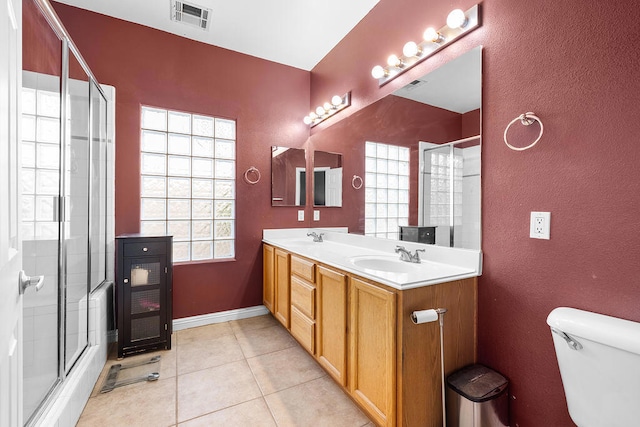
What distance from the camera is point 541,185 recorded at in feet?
4.18

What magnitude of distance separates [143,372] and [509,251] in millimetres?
2435

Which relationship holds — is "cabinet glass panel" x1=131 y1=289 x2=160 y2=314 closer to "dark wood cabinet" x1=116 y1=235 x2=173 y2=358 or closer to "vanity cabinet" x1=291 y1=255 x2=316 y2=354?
"dark wood cabinet" x1=116 y1=235 x2=173 y2=358

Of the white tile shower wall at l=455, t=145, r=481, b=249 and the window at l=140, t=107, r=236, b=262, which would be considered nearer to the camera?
the white tile shower wall at l=455, t=145, r=481, b=249

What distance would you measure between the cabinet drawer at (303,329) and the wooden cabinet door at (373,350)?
16.9 inches

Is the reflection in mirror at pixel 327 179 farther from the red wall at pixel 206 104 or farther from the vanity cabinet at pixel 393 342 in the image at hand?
the vanity cabinet at pixel 393 342

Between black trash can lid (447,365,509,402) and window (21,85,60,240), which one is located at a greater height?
window (21,85,60,240)

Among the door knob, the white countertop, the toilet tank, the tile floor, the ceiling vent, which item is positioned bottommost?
the tile floor

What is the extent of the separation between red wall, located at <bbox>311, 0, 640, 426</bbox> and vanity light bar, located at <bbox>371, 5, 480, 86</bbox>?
0.05 meters

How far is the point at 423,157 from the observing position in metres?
Result: 1.90

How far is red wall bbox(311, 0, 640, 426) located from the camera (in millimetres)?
1053

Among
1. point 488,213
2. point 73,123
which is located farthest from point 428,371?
point 73,123

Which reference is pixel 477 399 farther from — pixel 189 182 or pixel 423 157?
pixel 189 182

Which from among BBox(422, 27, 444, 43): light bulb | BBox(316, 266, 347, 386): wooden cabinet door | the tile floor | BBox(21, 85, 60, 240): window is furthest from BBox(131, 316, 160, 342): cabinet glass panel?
BBox(422, 27, 444, 43): light bulb

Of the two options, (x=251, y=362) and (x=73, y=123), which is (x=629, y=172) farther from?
(x=73, y=123)
